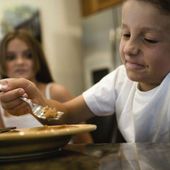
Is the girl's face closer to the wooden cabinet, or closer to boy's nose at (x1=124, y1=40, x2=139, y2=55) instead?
the wooden cabinet

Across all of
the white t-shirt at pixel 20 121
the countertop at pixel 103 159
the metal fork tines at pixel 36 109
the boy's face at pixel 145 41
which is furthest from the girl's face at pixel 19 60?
the countertop at pixel 103 159

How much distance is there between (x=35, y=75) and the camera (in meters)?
2.12

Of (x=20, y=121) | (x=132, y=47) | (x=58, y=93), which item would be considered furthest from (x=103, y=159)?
(x=58, y=93)

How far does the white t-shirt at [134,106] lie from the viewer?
0.89 meters

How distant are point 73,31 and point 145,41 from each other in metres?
2.81

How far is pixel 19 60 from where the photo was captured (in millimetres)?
2064

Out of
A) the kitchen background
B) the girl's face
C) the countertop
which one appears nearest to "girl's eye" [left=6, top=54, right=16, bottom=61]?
the girl's face

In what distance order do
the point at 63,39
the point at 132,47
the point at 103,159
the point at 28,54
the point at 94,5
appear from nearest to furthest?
1. the point at 103,159
2. the point at 132,47
3. the point at 28,54
4. the point at 94,5
5. the point at 63,39

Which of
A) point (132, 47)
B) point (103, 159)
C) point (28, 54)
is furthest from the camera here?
point (28, 54)

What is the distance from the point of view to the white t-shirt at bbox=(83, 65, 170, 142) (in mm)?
891

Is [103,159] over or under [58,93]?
over

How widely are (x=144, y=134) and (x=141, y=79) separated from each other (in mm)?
147

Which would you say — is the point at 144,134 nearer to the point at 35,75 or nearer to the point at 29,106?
the point at 29,106

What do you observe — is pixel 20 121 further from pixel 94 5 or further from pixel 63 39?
pixel 63 39
